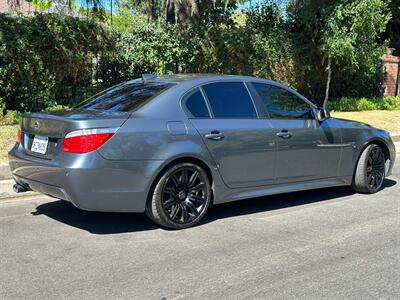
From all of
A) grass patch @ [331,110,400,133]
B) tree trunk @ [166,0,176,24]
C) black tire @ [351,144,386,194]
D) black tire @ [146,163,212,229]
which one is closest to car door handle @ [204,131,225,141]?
black tire @ [146,163,212,229]

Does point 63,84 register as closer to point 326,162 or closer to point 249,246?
point 326,162

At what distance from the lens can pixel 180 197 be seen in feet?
18.6

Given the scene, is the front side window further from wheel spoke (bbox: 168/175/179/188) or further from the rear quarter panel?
wheel spoke (bbox: 168/175/179/188)

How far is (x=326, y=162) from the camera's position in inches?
271

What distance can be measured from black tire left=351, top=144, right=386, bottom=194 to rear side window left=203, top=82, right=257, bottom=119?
2013 mm

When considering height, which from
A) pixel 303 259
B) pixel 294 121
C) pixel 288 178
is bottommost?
pixel 303 259

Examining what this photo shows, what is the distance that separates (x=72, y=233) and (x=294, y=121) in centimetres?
294

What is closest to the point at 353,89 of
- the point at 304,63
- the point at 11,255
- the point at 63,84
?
the point at 304,63

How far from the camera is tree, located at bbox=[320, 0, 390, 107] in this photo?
49.6 ft

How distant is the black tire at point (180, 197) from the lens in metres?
5.49

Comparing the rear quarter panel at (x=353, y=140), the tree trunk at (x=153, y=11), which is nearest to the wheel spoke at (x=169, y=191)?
the rear quarter panel at (x=353, y=140)

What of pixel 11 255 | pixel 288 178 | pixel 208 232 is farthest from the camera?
pixel 288 178

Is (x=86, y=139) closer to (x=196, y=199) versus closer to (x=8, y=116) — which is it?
(x=196, y=199)

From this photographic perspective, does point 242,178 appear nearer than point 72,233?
No
